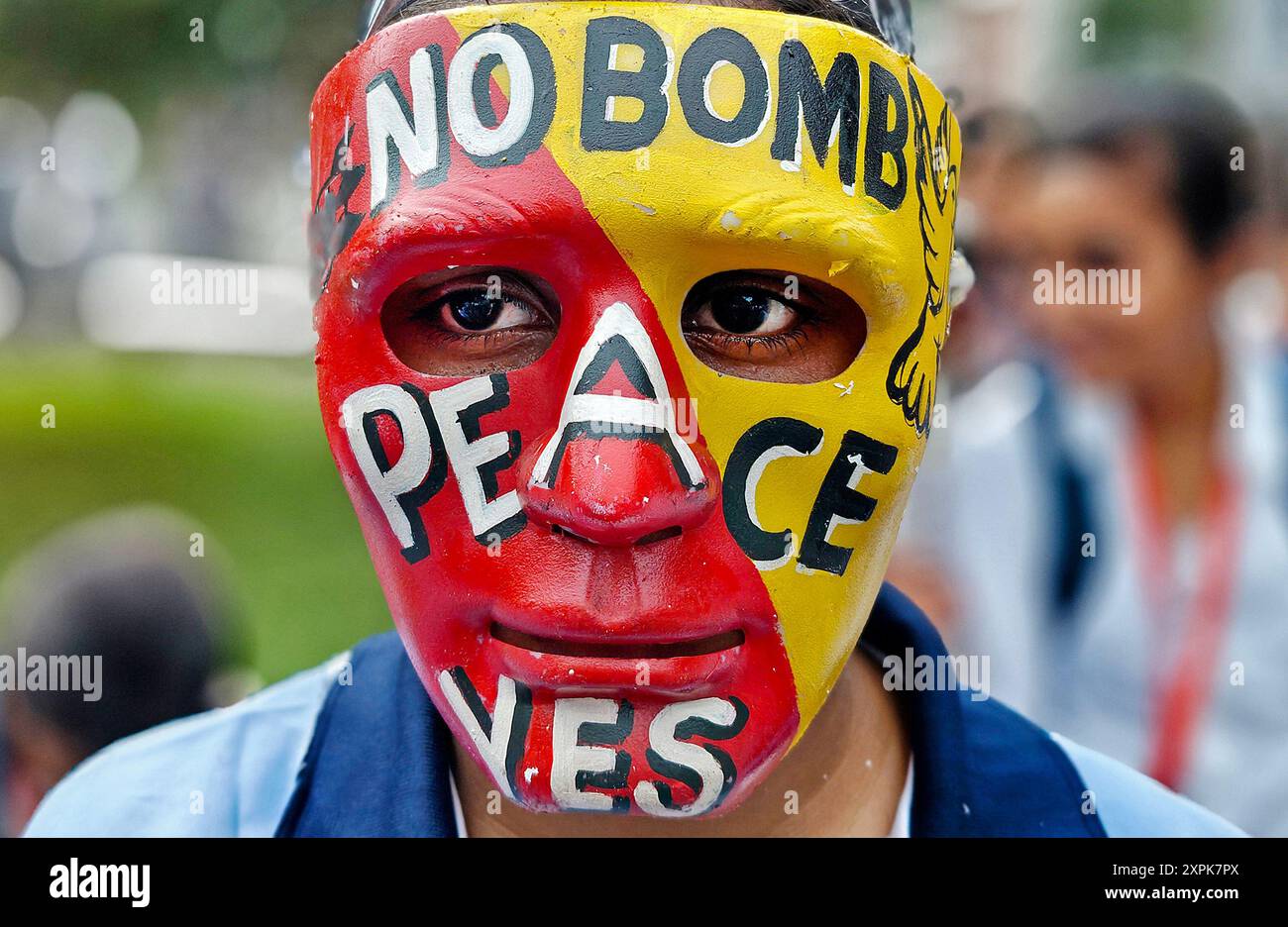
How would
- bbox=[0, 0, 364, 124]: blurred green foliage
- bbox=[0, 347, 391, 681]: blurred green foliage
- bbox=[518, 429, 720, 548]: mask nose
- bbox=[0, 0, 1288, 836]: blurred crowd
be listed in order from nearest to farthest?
bbox=[518, 429, 720, 548]: mask nose < bbox=[0, 0, 1288, 836]: blurred crowd < bbox=[0, 0, 364, 124]: blurred green foliage < bbox=[0, 347, 391, 681]: blurred green foliage

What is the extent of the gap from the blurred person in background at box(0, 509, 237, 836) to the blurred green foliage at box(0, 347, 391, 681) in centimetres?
296

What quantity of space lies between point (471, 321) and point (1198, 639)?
248 centimetres

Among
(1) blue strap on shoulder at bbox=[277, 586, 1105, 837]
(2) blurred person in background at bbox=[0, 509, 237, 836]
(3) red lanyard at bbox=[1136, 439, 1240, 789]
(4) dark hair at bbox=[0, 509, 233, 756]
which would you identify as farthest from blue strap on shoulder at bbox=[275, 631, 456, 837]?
(3) red lanyard at bbox=[1136, 439, 1240, 789]

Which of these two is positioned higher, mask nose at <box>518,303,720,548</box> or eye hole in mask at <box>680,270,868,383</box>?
eye hole in mask at <box>680,270,868,383</box>

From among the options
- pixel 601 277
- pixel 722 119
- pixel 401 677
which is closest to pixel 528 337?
pixel 601 277

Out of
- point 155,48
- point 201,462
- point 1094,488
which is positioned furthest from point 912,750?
point 155,48

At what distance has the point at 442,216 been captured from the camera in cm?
141

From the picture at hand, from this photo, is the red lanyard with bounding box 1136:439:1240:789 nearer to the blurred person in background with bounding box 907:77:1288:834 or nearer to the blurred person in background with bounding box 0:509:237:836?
the blurred person in background with bounding box 907:77:1288:834

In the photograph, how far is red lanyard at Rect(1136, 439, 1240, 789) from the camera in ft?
10.5

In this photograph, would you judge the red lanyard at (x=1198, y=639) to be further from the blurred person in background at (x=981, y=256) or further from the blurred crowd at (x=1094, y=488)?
the blurred person in background at (x=981, y=256)

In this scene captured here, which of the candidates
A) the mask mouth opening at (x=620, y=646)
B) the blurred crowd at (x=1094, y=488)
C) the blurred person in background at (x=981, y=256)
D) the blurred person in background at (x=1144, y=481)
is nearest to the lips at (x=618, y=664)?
the mask mouth opening at (x=620, y=646)

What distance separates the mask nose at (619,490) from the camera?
1.35 meters
